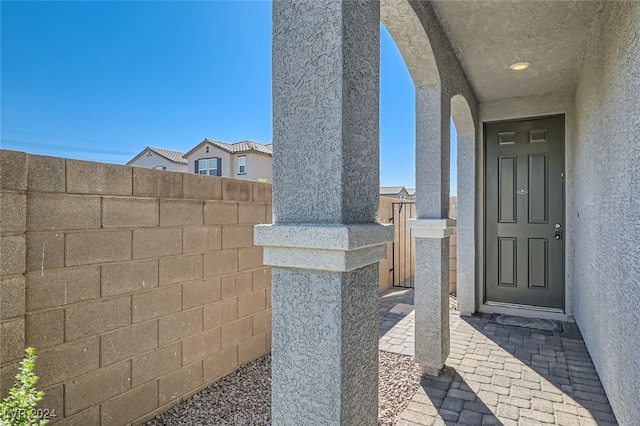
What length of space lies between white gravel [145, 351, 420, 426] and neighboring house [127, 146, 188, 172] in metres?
17.9

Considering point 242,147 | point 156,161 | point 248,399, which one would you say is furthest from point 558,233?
point 156,161

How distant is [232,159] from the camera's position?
18.4m

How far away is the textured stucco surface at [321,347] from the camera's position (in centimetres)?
110

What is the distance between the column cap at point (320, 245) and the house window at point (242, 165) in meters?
17.4

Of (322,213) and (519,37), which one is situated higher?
(519,37)

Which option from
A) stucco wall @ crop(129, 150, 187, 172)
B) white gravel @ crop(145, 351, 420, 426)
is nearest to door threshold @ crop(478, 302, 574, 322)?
white gravel @ crop(145, 351, 420, 426)

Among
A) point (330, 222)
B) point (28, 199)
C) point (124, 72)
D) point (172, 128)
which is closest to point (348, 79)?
point (330, 222)

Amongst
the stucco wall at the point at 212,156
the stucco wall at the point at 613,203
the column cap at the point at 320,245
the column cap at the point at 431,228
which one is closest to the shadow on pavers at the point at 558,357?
the stucco wall at the point at 613,203

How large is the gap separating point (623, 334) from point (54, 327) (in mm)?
3167

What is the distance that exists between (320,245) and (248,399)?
80.8 inches

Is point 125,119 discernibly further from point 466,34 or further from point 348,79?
point 348,79

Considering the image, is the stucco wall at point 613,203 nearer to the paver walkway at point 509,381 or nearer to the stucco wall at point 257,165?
the paver walkway at point 509,381

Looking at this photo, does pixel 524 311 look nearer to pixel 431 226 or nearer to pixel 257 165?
pixel 431 226

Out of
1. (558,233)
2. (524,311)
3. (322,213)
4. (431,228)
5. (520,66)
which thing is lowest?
(524,311)
